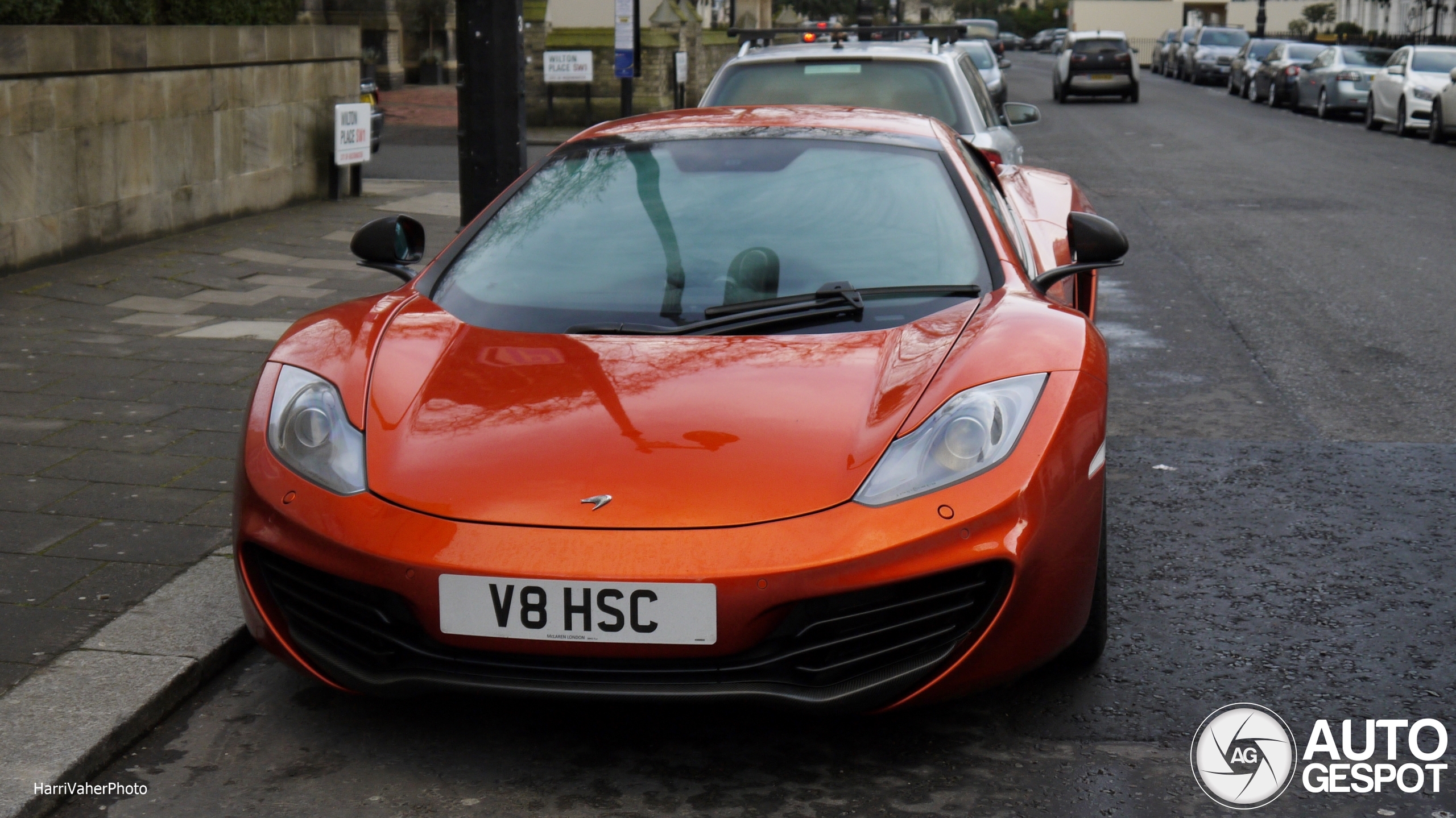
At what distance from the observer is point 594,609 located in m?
2.89

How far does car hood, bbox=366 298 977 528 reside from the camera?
3.02 metres

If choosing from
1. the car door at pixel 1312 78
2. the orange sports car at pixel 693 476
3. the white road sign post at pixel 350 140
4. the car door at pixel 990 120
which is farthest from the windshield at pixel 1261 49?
the orange sports car at pixel 693 476

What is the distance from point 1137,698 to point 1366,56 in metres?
29.3

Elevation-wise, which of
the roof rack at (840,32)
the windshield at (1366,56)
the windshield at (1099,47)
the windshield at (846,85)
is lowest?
the windshield at (846,85)

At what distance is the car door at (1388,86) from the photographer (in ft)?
80.6

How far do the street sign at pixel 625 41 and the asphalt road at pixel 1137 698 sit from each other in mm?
12128

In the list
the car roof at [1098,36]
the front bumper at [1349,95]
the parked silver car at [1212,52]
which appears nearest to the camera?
the front bumper at [1349,95]

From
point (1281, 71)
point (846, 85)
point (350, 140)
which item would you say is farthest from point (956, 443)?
point (1281, 71)

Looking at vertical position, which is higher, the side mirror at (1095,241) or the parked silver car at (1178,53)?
the parked silver car at (1178,53)

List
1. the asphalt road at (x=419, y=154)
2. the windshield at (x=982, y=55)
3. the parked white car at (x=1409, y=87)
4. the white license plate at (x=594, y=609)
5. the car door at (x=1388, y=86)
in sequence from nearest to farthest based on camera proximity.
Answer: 1. the white license plate at (x=594, y=609)
2. the asphalt road at (x=419, y=154)
3. the windshield at (x=982, y=55)
4. the parked white car at (x=1409, y=87)
5. the car door at (x=1388, y=86)

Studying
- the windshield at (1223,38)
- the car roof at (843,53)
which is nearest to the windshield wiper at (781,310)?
the car roof at (843,53)

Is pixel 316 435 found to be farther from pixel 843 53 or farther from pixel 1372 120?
pixel 1372 120

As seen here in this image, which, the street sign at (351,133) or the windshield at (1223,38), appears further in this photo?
the windshield at (1223,38)

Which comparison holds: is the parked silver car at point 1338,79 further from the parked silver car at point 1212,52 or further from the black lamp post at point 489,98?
the black lamp post at point 489,98
